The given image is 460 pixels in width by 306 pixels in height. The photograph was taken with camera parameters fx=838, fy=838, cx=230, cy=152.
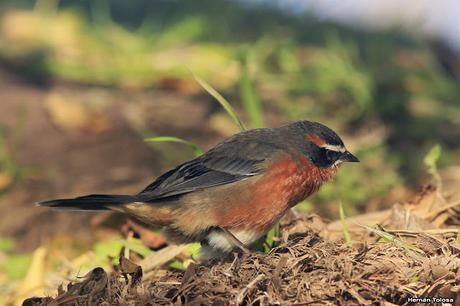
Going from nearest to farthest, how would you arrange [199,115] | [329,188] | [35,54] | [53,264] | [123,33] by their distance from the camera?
[53,264]
[329,188]
[199,115]
[35,54]
[123,33]

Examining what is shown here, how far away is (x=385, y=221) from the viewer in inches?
211

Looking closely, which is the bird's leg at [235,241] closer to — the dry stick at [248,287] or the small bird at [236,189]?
the small bird at [236,189]

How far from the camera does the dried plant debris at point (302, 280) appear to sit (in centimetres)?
392

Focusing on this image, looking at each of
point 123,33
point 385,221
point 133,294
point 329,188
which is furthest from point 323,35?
point 133,294

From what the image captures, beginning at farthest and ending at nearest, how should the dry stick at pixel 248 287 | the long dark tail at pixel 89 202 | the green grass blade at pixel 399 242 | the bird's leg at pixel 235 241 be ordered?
the long dark tail at pixel 89 202, the bird's leg at pixel 235 241, the green grass blade at pixel 399 242, the dry stick at pixel 248 287

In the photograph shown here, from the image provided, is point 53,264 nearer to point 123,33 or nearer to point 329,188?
point 329,188

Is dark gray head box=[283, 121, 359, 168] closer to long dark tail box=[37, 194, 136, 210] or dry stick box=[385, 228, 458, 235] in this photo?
dry stick box=[385, 228, 458, 235]

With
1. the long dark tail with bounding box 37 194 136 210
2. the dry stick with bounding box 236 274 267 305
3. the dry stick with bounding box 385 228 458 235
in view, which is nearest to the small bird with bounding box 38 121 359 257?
the long dark tail with bounding box 37 194 136 210

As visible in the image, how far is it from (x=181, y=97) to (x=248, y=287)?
5.61 meters

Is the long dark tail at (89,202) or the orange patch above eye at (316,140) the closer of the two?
the long dark tail at (89,202)

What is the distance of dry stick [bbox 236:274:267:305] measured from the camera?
3846 mm

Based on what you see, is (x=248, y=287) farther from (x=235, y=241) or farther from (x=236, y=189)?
(x=236, y=189)

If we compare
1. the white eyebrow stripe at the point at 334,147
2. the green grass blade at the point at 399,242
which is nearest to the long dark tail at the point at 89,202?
the white eyebrow stripe at the point at 334,147

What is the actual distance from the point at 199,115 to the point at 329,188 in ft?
6.89
